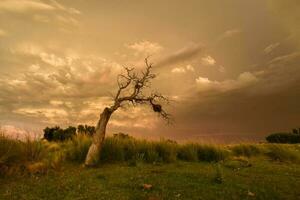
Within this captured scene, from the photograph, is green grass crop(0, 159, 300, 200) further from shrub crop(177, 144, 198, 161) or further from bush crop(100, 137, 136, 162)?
Result: shrub crop(177, 144, 198, 161)

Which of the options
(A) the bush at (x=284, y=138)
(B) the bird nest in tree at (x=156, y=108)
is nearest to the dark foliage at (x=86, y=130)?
(B) the bird nest in tree at (x=156, y=108)

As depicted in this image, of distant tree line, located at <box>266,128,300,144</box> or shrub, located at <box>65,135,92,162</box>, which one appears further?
distant tree line, located at <box>266,128,300,144</box>

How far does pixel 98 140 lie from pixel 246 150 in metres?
9.94

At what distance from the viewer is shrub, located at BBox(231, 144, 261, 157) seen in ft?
65.5

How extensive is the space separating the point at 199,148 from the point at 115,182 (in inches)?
306

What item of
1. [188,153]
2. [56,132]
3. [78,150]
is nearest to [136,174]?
[78,150]

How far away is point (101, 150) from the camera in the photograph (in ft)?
49.9

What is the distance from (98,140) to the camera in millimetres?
14180

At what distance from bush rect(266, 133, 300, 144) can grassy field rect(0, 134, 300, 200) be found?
2025 cm

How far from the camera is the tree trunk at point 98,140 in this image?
13844mm

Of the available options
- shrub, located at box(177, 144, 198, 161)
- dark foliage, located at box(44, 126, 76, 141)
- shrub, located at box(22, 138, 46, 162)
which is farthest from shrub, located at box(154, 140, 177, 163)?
dark foliage, located at box(44, 126, 76, 141)

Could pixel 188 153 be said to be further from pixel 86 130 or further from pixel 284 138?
pixel 284 138

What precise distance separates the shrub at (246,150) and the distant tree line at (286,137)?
19.3m

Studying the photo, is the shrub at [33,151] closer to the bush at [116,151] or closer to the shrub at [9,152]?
the shrub at [9,152]
